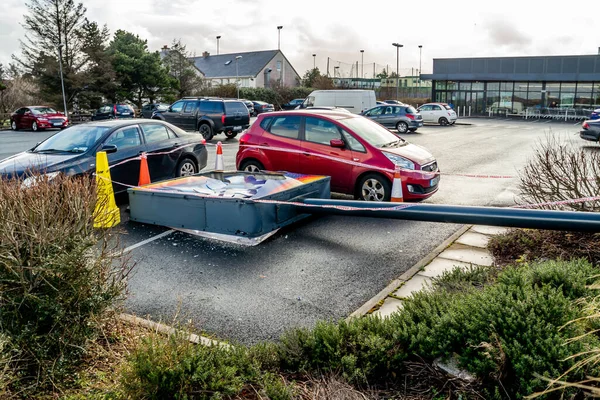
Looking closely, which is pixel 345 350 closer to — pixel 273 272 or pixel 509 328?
pixel 509 328

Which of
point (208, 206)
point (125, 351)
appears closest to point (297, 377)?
point (125, 351)

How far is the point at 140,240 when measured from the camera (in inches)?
294

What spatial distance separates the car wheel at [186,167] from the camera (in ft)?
35.3

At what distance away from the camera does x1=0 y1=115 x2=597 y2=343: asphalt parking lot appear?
16.4ft

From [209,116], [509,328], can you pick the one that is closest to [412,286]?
[509,328]

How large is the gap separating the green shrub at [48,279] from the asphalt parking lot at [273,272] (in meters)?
0.74

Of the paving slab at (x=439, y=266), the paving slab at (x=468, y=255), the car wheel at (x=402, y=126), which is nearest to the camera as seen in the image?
the paving slab at (x=439, y=266)

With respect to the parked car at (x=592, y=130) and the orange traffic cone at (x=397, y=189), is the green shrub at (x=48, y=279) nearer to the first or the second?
the orange traffic cone at (x=397, y=189)

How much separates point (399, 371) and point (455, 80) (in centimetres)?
5099

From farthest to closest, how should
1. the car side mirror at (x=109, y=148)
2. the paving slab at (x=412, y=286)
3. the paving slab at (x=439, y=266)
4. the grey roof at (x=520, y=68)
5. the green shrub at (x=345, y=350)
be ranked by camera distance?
1. the grey roof at (x=520, y=68)
2. the car side mirror at (x=109, y=148)
3. the paving slab at (x=439, y=266)
4. the paving slab at (x=412, y=286)
5. the green shrub at (x=345, y=350)

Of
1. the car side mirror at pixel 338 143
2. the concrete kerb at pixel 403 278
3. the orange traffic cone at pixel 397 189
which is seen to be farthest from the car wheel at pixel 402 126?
the concrete kerb at pixel 403 278

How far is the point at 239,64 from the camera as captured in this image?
76125 millimetres

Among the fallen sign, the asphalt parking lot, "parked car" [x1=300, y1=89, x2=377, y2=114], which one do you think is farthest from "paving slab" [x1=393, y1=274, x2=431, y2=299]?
"parked car" [x1=300, y1=89, x2=377, y2=114]

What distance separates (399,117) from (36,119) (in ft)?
71.8
